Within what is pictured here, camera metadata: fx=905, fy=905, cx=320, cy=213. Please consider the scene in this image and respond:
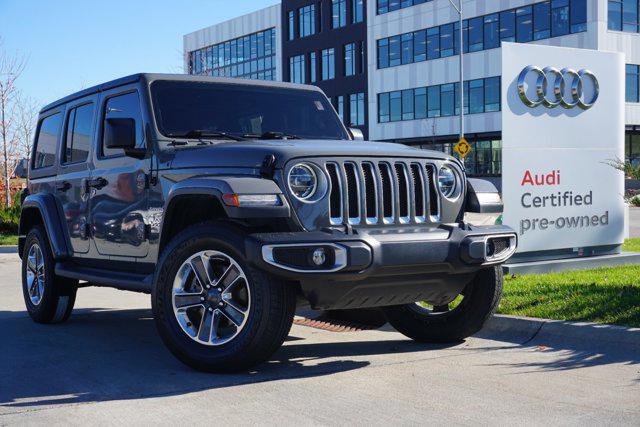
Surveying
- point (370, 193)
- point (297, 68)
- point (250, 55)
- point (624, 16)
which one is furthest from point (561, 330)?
point (250, 55)

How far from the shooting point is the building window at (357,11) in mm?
61125

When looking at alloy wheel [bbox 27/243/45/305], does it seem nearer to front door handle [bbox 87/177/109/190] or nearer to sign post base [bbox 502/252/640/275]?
front door handle [bbox 87/177/109/190]

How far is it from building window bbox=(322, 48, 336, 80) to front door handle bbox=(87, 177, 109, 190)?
56791 millimetres

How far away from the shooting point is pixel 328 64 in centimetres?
6438

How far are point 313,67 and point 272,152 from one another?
60927 mm

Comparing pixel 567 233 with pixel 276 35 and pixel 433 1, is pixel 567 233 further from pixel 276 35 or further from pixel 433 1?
pixel 276 35

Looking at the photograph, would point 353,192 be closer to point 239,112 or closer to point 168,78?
point 239,112

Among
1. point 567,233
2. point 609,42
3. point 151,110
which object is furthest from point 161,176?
point 609,42

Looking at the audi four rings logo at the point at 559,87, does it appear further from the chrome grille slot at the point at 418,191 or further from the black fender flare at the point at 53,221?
the black fender flare at the point at 53,221

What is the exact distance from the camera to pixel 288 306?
19.0 ft

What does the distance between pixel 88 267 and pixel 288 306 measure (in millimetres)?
2798

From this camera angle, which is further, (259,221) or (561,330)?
(561,330)

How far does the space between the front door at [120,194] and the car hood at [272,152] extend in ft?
1.81

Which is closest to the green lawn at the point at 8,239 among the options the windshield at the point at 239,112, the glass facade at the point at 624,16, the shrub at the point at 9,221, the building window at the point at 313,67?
the shrub at the point at 9,221
